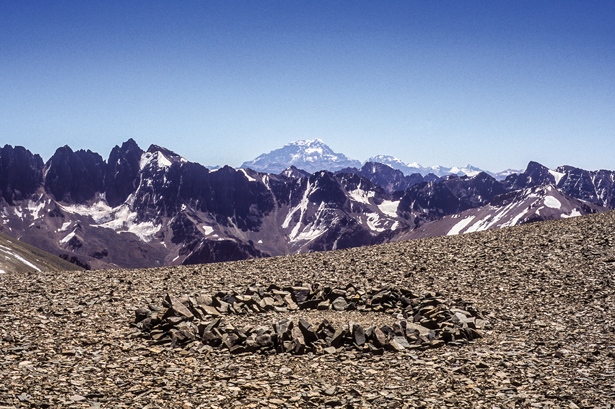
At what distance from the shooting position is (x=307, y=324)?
54.0 feet

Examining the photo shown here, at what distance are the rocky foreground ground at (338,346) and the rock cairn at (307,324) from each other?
0.55 feet

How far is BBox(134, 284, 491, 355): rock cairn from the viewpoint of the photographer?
52.1 feet

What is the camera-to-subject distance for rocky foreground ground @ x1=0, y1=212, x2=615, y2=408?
11.9m

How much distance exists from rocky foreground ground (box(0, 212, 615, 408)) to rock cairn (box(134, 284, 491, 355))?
0.17 m

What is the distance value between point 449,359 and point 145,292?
610 inches

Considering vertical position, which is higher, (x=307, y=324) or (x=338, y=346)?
(x=307, y=324)

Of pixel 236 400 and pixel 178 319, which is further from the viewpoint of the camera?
pixel 178 319

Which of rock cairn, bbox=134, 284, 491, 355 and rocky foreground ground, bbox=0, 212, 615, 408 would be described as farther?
rock cairn, bbox=134, 284, 491, 355

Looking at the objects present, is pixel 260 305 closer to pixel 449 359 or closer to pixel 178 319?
pixel 178 319

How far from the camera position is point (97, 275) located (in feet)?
88.6

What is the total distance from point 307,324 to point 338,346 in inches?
52.8

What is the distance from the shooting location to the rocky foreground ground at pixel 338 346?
11914mm

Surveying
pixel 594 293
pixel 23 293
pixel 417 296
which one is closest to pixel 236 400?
pixel 417 296

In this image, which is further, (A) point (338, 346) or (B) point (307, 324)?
(B) point (307, 324)
